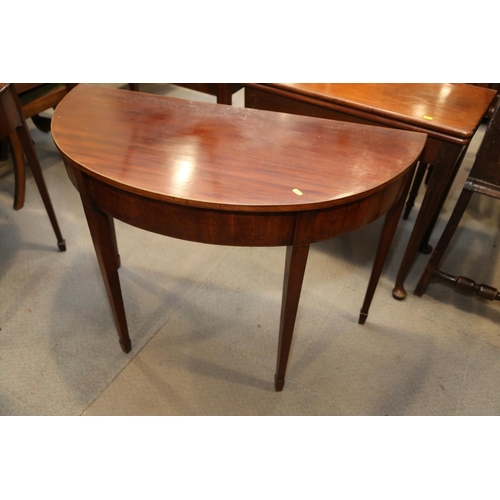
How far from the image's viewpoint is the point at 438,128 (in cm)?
110

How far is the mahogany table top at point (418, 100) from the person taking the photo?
112 centimetres

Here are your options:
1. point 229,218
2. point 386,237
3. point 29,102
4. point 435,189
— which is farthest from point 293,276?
point 29,102

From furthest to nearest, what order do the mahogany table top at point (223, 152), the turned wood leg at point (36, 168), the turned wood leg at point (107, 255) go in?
the turned wood leg at point (36, 168), the turned wood leg at point (107, 255), the mahogany table top at point (223, 152)

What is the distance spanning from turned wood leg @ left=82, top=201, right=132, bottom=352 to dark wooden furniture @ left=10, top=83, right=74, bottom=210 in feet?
3.14

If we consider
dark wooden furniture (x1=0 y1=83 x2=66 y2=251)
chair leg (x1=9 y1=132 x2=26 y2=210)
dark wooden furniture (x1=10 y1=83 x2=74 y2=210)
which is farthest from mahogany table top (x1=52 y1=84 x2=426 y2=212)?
chair leg (x1=9 y1=132 x2=26 y2=210)

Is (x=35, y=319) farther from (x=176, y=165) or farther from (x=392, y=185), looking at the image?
(x=392, y=185)

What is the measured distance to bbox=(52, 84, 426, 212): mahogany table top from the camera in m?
0.79

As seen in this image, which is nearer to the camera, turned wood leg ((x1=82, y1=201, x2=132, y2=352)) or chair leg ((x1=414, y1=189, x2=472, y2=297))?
turned wood leg ((x1=82, y1=201, x2=132, y2=352))

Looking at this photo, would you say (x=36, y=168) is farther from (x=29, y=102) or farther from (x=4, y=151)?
(x=4, y=151)

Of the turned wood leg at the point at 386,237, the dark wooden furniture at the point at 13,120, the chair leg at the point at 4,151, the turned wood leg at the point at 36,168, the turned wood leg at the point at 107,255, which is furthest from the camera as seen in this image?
the chair leg at the point at 4,151

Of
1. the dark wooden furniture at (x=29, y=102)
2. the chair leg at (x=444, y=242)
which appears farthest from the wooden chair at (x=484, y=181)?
the dark wooden furniture at (x=29, y=102)

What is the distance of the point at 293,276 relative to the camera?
0.93m

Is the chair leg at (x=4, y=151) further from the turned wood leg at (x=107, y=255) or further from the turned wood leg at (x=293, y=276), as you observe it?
the turned wood leg at (x=293, y=276)

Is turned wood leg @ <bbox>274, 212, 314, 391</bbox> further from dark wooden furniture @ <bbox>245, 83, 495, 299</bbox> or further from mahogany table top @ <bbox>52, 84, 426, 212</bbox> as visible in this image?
dark wooden furniture @ <bbox>245, 83, 495, 299</bbox>
